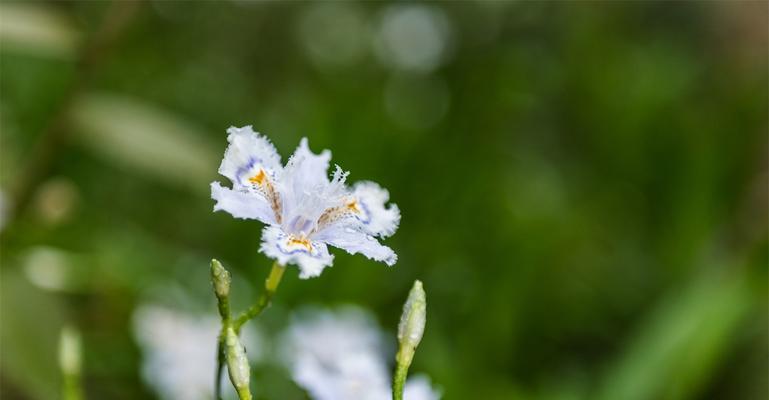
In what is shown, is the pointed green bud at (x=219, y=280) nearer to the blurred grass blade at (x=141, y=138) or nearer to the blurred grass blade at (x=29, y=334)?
the blurred grass blade at (x=29, y=334)

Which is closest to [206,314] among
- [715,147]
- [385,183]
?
[385,183]

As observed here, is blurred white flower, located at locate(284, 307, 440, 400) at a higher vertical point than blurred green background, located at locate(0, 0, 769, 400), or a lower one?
lower

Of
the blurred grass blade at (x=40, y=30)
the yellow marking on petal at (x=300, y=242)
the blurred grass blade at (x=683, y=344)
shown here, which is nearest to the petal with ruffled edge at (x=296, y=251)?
the yellow marking on petal at (x=300, y=242)

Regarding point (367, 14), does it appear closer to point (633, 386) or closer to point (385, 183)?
point (385, 183)

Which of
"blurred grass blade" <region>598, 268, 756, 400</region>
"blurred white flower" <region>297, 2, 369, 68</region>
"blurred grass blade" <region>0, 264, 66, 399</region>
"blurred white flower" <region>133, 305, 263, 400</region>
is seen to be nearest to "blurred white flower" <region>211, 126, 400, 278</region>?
"blurred grass blade" <region>0, 264, 66, 399</region>

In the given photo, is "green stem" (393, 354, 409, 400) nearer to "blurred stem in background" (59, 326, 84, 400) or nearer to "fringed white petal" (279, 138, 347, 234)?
"fringed white petal" (279, 138, 347, 234)
